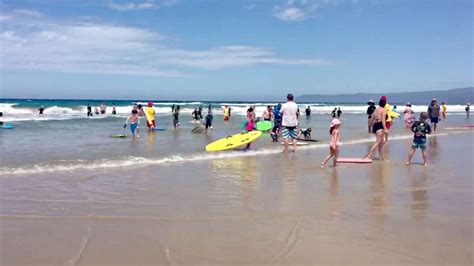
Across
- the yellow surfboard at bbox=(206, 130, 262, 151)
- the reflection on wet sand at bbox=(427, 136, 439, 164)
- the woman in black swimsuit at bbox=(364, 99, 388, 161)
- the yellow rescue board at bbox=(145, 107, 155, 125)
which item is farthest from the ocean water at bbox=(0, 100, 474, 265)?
the yellow rescue board at bbox=(145, 107, 155, 125)

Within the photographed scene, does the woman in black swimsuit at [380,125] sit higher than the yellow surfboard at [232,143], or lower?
higher

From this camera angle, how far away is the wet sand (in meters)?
4.70

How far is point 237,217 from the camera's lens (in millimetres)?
6125

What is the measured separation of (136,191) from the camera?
7.87m

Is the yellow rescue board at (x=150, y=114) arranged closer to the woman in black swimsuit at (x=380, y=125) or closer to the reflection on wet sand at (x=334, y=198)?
the woman in black swimsuit at (x=380, y=125)

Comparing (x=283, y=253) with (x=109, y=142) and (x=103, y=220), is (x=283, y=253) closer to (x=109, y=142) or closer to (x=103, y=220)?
(x=103, y=220)

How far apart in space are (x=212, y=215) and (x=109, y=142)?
37.7ft

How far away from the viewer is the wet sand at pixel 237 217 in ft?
15.4

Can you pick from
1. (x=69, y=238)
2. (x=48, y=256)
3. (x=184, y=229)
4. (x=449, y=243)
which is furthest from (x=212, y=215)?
(x=449, y=243)

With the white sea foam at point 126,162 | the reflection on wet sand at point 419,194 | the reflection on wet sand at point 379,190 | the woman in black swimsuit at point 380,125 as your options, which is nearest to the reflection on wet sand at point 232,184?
the white sea foam at point 126,162

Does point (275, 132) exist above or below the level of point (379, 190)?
above

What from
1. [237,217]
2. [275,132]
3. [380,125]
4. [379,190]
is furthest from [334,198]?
[275,132]

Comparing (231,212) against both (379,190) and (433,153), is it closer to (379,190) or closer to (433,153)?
(379,190)

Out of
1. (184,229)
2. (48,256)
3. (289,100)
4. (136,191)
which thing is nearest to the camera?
(48,256)
